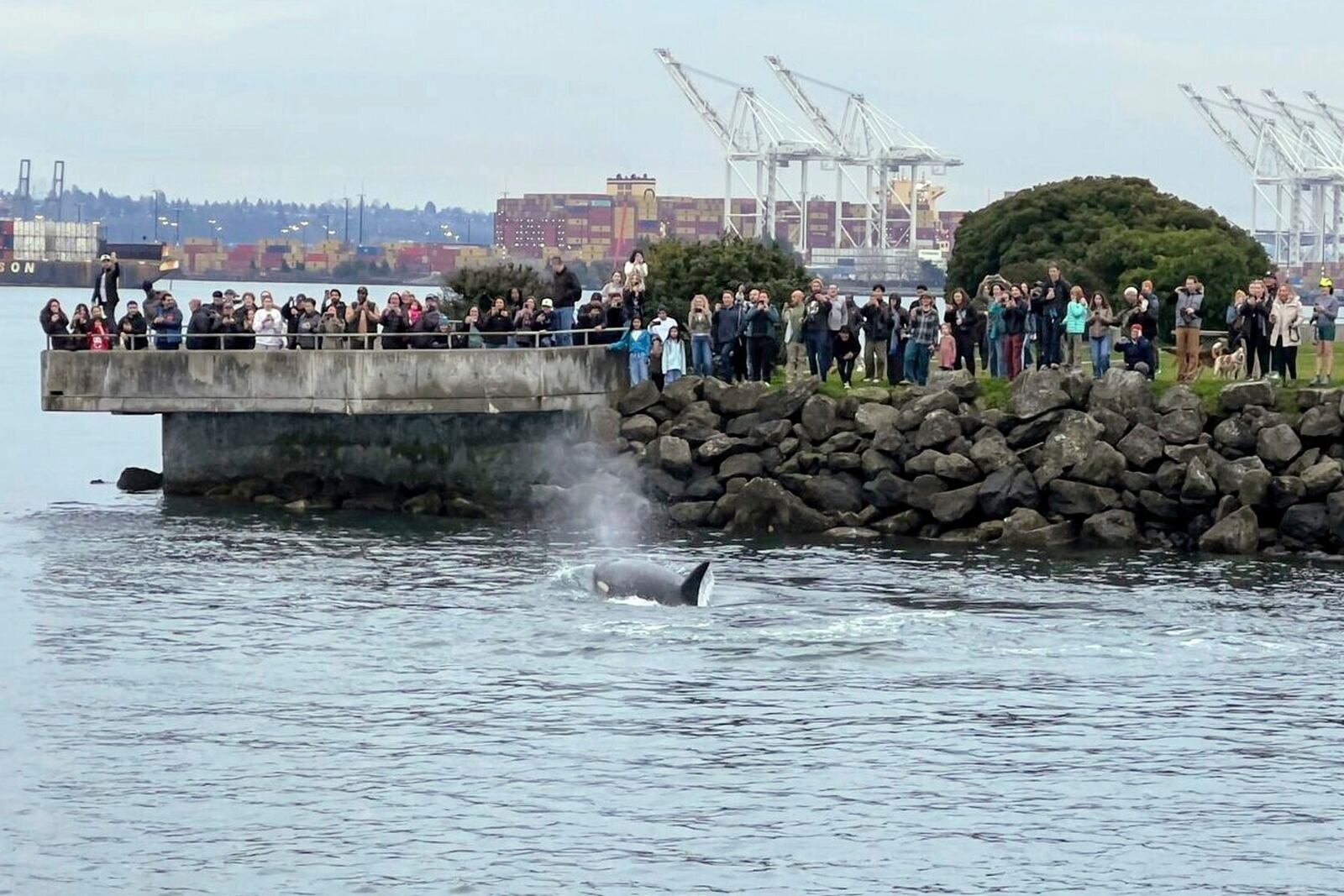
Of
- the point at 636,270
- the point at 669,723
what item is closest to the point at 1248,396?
the point at 636,270

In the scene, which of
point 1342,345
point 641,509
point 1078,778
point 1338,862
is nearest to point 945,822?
point 1078,778

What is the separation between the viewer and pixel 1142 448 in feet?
135

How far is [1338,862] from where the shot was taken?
859 inches

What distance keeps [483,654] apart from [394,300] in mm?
16941

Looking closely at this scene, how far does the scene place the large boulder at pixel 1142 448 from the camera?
134 ft

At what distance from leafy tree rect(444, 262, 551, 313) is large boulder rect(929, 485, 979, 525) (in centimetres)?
1573

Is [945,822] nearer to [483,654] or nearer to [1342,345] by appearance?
[483,654]

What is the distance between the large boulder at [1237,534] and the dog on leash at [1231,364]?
205 inches

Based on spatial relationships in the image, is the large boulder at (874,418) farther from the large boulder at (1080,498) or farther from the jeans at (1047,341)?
the large boulder at (1080,498)

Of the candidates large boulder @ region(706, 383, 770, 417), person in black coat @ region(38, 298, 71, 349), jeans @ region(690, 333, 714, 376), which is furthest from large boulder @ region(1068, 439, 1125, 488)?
person in black coat @ region(38, 298, 71, 349)

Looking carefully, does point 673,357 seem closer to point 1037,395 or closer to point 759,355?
point 759,355

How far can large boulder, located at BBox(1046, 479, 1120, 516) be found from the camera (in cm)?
4072

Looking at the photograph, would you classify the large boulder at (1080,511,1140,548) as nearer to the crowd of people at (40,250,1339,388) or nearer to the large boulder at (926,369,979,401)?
the large boulder at (926,369,979,401)

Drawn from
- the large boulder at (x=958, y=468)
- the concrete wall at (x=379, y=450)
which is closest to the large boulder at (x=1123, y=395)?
Result: the large boulder at (x=958, y=468)
